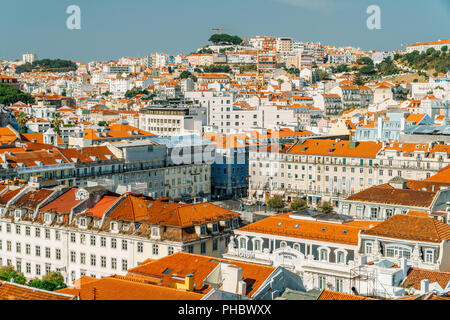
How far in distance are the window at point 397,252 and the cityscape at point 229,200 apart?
1.4 inches

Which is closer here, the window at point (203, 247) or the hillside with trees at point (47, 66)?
the window at point (203, 247)

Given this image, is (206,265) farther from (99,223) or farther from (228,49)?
(228,49)

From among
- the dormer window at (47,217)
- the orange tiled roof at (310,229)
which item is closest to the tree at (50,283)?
the dormer window at (47,217)

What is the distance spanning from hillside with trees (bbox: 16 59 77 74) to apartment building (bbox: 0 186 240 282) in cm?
12278

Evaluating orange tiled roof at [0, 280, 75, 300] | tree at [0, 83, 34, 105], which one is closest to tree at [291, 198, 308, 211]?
orange tiled roof at [0, 280, 75, 300]

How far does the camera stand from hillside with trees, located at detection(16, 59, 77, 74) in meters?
141

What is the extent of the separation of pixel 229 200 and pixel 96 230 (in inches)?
952

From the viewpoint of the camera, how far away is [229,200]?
4500 centimetres

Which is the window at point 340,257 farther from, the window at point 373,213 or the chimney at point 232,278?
the window at point 373,213

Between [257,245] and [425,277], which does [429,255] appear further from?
[257,245]

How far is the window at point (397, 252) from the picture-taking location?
16562mm

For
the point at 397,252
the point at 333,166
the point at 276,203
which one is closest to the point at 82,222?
the point at 397,252

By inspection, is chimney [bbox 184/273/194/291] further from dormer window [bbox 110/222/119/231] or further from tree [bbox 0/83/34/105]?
tree [bbox 0/83/34/105]

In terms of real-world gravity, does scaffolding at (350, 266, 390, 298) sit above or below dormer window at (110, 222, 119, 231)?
above
